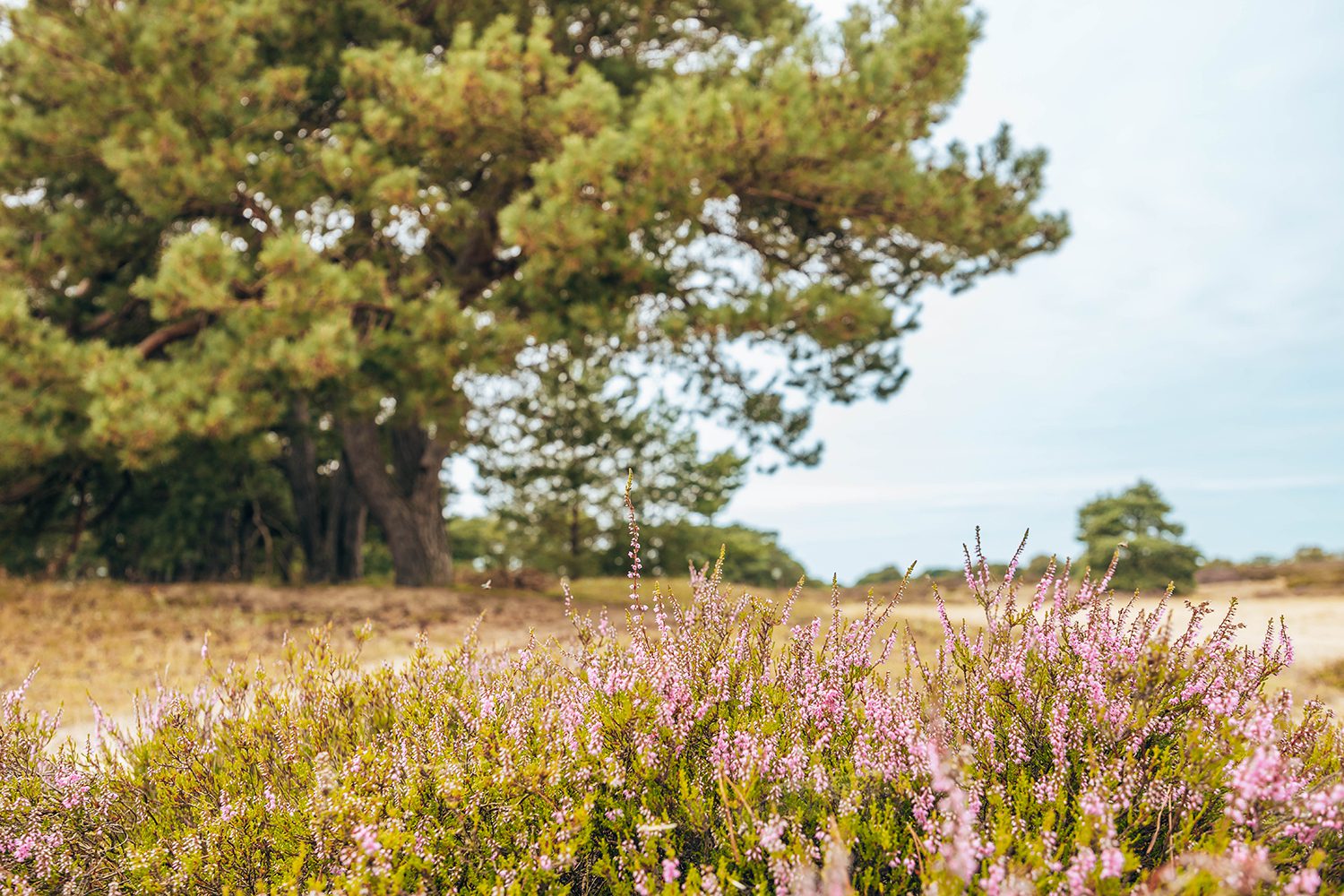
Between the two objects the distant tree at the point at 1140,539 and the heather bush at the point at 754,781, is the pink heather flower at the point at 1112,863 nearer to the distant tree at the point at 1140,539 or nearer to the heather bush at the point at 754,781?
the heather bush at the point at 754,781

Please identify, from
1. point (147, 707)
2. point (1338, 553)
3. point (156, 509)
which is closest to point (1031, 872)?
point (147, 707)

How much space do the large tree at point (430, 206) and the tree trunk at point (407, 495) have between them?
5 centimetres

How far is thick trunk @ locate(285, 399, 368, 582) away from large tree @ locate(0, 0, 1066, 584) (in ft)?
5.29

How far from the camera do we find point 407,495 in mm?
13320

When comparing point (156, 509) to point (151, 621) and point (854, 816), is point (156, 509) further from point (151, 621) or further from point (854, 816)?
point (854, 816)

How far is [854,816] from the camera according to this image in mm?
2062

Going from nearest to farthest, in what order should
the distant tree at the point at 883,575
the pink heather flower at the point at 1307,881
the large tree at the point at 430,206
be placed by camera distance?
the pink heather flower at the point at 1307,881 → the large tree at the point at 430,206 → the distant tree at the point at 883,575

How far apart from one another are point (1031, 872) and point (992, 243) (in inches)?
456

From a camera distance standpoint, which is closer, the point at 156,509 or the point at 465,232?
the point at 465,232

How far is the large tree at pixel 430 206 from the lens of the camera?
30.5 ft

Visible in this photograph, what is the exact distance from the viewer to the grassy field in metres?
7.33

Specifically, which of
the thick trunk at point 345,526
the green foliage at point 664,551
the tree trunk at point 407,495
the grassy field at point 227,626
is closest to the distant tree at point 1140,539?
the grassy field at point 227,626

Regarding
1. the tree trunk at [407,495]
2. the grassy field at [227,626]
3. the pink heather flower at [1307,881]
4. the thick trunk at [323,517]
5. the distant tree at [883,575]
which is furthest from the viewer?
the distant tree at [883,575]

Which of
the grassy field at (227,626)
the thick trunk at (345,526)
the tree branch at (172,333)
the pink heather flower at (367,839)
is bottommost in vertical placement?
the grassy field at (227,626)
